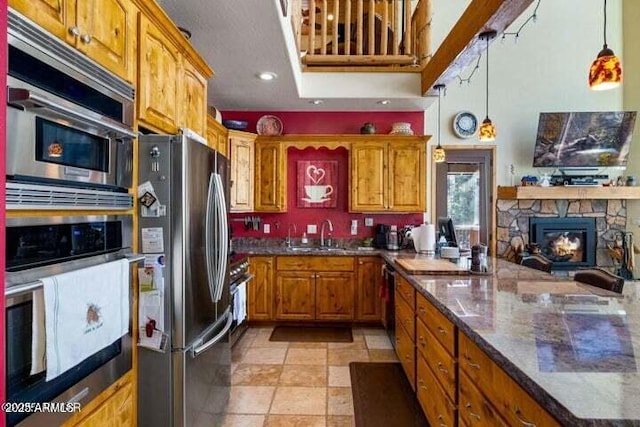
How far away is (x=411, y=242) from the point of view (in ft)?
15.2

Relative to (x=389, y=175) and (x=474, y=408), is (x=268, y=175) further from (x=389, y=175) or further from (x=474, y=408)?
(x=474, y=408)

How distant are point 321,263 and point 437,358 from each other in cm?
241

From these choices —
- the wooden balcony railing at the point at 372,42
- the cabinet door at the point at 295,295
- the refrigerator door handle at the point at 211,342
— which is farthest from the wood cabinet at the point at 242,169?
the refrigerator door handle at the point at 211,342

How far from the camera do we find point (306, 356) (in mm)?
3494

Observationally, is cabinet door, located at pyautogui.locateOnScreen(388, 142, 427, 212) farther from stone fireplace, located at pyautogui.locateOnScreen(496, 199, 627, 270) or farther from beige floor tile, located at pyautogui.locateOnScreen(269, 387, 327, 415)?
beige floor tile, located at pyautogui.locateOnScreen(269, 387, 327, 415)

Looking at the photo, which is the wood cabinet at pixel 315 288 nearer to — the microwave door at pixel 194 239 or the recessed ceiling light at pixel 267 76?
the recessed ceiling light at pixel 267 76

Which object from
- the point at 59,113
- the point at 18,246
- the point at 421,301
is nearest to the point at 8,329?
the point at 18,246

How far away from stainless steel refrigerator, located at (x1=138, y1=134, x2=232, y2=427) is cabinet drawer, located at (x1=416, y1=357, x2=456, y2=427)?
1286 mm

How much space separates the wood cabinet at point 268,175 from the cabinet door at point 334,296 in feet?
3.73

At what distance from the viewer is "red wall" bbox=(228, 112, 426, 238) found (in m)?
4.89

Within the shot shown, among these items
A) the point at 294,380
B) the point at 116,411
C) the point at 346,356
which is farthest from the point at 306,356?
the point at 116,411

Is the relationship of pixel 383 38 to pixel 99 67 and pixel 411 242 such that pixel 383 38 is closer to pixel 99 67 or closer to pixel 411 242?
pixel 411 242

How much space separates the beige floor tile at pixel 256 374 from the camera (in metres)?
2.96

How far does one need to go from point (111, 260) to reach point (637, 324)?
213cm
